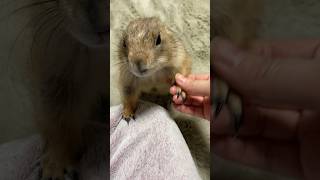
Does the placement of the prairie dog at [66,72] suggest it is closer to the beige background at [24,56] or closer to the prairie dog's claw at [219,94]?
the beige background at [24,56]

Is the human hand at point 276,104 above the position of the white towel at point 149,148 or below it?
above

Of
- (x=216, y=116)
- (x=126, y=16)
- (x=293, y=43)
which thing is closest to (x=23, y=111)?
(x=216, y=116)

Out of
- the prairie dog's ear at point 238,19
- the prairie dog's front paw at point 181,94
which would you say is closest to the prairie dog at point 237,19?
the prairie dog's ear at point 238,19

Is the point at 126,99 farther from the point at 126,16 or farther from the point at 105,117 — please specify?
the point at 105,117

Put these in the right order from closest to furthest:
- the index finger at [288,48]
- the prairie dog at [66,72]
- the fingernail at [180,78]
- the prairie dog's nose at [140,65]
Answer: the index finger at [288,48]
the prairie dog at [66,72]
the prairie dog's nose at [140,65]
the fingernail at [180,78]

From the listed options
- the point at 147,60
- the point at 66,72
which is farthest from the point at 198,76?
the point at 66,72

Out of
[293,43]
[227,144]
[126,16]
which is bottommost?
[227,144]

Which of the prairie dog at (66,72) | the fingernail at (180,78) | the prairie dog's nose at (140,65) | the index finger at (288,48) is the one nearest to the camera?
the index finger at (288,48)
